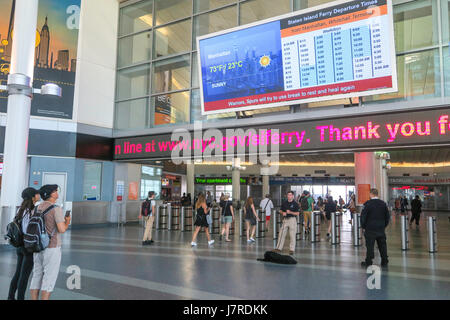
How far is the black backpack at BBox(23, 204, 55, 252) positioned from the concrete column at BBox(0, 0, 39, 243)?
16.1 feet

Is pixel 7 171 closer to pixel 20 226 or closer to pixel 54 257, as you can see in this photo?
pixel 20 226

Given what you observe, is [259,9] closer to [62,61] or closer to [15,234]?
[62,61]

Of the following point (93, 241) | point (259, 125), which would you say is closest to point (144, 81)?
point (259, 125)

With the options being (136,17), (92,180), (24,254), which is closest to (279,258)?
(24,254)

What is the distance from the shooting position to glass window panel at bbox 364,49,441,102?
866 centimetres

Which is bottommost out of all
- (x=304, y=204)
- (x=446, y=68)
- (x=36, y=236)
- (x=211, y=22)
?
(x=36, y=236)

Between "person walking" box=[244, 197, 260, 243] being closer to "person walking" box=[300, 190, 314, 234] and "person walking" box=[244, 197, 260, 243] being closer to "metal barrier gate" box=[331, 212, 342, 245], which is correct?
"metal barrier gate" box=[331, 212, 342, 245]

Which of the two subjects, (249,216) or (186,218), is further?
(186,218)

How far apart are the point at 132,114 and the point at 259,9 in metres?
6.28

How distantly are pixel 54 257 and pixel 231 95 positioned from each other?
7712 mm

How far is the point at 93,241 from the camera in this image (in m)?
10.0

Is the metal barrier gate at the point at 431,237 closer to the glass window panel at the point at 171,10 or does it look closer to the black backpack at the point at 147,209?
the black backpack at the point at 147,209

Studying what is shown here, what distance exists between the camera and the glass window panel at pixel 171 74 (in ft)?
42.0

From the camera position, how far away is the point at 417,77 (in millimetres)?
9047
